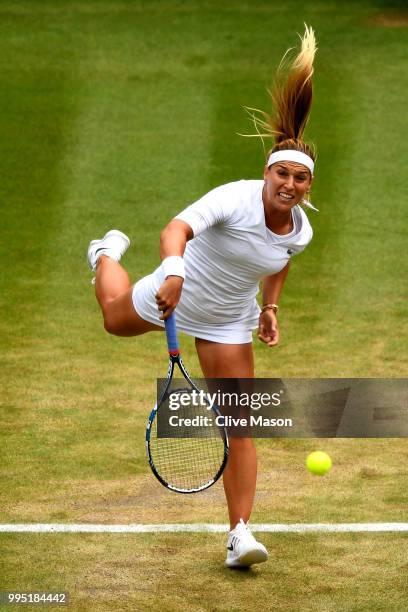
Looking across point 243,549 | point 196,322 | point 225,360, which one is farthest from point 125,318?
point 243,549

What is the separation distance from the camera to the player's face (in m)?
7.50

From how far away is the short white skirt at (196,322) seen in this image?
779cm

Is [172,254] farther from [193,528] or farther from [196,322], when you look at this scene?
[193,528]

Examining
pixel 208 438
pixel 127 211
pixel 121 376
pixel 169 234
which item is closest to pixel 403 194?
pixel 127 211

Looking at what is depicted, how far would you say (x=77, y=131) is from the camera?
50.9ft

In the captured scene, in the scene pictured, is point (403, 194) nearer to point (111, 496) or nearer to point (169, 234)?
point (111, 496)

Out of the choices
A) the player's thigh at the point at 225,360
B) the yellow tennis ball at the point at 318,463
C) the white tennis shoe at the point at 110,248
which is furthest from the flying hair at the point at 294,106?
the yellow tennis ball at the point at 318,463

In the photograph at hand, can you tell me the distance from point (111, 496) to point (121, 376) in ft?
7.18

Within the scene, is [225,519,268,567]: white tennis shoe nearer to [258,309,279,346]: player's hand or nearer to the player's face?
[258,309,279,346]: player's hand

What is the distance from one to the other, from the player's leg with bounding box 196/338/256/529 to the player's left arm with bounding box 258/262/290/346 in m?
0.14

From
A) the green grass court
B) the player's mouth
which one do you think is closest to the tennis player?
the player's mouth

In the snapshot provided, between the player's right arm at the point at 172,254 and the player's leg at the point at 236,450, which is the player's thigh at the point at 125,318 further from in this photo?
the player's right arm at the point at 172,254

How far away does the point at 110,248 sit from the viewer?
8.84 m

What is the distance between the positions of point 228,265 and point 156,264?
5.26 m
